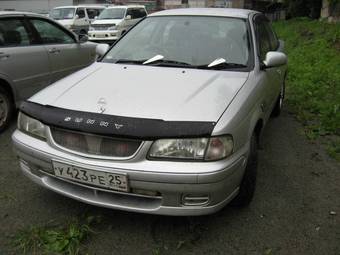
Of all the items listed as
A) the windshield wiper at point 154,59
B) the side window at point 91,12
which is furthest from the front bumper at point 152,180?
the side window at point 91,12

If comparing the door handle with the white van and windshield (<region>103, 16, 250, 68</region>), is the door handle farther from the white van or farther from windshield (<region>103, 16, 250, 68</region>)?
the white van

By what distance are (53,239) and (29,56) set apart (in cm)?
325

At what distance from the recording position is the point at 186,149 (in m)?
2.52

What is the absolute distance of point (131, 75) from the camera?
135 inches

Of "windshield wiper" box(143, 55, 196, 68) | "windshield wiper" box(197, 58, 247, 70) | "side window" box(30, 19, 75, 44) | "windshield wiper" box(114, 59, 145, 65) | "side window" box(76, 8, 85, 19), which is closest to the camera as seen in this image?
"windshield wiper" box(197, 58, 247, 70)

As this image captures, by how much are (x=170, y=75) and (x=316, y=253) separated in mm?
1758

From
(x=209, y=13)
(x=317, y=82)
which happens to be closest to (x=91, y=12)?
(x=317, y=82)

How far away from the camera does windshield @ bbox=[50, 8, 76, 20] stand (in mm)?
19734

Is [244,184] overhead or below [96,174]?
below

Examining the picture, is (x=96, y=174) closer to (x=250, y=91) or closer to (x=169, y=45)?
(x=250, y=91)

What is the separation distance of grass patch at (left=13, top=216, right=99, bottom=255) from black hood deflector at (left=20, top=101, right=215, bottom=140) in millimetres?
763

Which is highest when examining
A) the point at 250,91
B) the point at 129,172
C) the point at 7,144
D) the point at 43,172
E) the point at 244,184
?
the point at 250,91

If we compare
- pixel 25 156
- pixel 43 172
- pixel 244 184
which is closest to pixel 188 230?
pixel 244 184

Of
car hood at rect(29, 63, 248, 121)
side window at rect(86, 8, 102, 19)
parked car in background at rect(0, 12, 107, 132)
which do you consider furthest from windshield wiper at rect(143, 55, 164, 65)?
side window at rect(86, 8, 102, 19)
